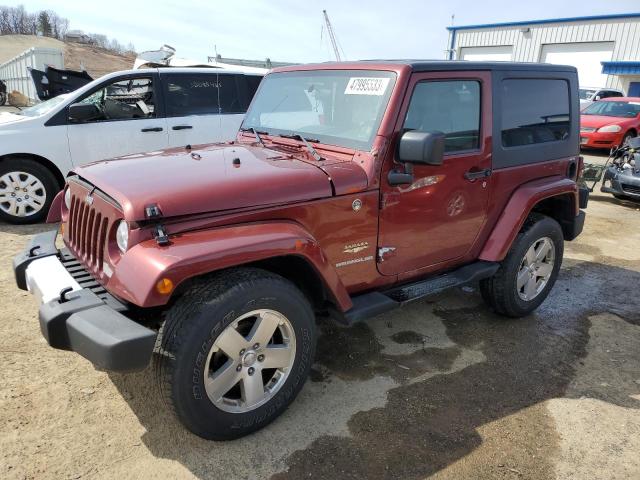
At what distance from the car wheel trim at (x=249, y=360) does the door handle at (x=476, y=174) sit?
5.52 ft

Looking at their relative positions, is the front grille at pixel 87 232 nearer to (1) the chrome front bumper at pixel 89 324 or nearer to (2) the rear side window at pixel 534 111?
(1) the chrome front bumper at pixel 89 324

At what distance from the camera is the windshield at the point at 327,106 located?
2.99 m

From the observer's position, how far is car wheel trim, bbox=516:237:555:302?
13.0 ft

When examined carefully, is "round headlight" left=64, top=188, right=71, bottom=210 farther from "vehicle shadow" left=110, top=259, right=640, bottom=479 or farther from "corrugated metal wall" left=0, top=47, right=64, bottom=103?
"corrugated metal wall" left=0, top=47, right=64, bottom=103

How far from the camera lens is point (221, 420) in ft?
7.96

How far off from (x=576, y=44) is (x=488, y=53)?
553 centimetres

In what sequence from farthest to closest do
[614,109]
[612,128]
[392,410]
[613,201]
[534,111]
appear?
[614,109]
[612,128]
[613,201]
[534,111]
[392,410]

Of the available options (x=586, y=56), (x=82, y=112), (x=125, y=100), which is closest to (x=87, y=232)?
(x=82, y=112)

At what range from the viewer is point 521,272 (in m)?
3.95

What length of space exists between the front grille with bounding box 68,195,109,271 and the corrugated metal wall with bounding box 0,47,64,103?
63.0 feet

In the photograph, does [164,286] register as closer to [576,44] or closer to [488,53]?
[576,44]

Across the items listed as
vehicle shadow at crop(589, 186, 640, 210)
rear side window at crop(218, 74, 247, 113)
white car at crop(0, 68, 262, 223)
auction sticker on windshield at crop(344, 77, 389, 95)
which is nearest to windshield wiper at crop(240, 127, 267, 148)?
auction sticker on windshield at crop(344, 77, 389, 95)

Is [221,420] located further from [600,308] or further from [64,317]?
[600,308]

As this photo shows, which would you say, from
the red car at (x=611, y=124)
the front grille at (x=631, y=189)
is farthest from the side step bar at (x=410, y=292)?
the red car at (x=611, y=124)
